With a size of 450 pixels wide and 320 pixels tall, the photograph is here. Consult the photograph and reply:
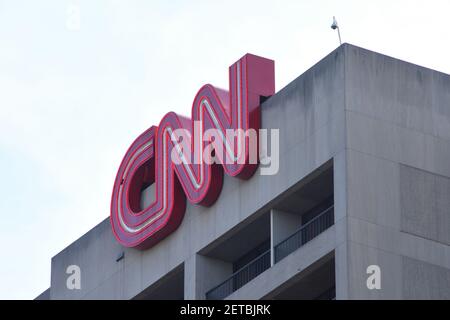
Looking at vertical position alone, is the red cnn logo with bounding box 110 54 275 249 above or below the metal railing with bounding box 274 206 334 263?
above

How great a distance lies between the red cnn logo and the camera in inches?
3174

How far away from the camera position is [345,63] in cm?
7719

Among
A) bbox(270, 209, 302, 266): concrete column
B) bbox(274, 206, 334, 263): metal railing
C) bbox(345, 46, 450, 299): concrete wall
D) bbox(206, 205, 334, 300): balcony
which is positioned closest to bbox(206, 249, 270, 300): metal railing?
bbox(206, 205, 334, 300): balcony

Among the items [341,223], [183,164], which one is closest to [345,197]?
[341,223]

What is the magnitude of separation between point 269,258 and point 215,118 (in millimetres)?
6073

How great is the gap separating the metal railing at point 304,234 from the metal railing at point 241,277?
61.6 inches

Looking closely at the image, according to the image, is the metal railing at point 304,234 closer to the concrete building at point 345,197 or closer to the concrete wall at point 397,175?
the concrete building at point 345,197

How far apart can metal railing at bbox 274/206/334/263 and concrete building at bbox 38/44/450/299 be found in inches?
2.2

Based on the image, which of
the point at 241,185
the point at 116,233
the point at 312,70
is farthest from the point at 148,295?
the point at 312,70

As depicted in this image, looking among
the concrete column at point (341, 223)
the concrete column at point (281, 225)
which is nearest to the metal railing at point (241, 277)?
the concrete column at point (281, 225)

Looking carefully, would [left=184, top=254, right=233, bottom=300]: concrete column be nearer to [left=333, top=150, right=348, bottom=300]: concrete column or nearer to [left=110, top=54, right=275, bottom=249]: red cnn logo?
[left=110, top=54, right=275, bottom=249]: red cnn logo

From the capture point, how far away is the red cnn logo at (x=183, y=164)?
80625 mm

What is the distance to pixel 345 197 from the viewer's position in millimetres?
74875

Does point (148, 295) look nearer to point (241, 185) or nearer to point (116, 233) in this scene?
point (116, 233)
